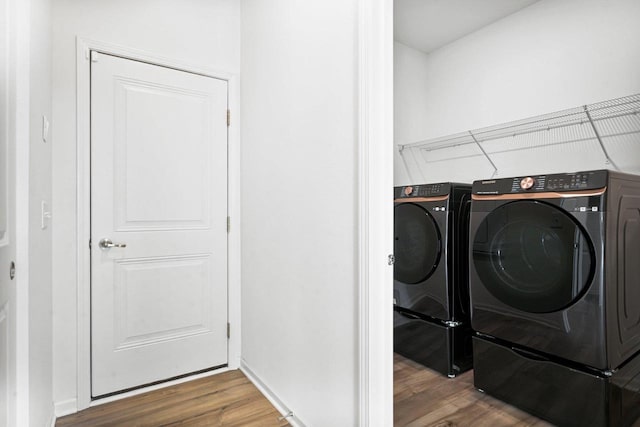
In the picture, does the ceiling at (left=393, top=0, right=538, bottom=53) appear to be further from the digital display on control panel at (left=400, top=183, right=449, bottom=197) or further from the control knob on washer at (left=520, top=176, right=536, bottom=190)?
the control knob on washer at (left=520, top=176, right=536, bottom=190)

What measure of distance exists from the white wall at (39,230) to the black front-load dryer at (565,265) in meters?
2.09

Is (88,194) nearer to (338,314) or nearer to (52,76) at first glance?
(52,76)

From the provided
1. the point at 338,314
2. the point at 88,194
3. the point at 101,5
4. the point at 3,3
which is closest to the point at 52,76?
the point at 101,5

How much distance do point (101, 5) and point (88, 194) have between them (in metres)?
1.05

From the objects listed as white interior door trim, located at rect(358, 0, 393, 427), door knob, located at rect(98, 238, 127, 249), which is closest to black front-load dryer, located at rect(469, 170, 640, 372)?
white interior door trim, located at rect(358, 0, 393, 427)

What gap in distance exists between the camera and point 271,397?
6.49 ft

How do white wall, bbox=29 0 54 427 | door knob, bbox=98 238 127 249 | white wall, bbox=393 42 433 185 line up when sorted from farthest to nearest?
1. white wall, bbox=393 42 433 185
2. door knob, bbox=98 238 127 249
3. white wall, bbox=29 0 54 427

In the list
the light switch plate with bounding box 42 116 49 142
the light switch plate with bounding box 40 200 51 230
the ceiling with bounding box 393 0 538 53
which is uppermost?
the ceiling with bounding box 393 0 538 53

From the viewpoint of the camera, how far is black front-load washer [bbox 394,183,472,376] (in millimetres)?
2240

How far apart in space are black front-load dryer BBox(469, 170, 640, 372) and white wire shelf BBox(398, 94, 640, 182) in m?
0.62

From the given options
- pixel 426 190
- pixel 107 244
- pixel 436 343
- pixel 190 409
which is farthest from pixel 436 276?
pixel 107 244

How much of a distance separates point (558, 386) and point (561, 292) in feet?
1.52

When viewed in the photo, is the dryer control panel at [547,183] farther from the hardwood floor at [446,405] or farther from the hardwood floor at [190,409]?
the hardwood floor at [190,409]

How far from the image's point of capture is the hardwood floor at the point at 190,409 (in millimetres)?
1777
